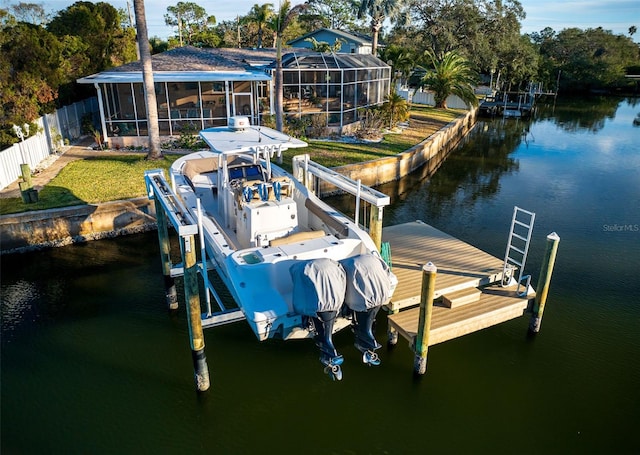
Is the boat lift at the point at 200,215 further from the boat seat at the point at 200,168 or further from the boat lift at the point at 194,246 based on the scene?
the boat seat at the point at 200,168

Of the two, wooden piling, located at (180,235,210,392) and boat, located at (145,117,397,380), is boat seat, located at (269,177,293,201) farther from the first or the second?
wooden piling, located at (180,235,210,392)

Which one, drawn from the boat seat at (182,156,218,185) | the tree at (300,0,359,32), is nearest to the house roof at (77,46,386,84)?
the boat seat at (182,156,218,185)

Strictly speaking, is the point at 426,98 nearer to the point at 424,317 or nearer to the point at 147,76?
the point at 147,76

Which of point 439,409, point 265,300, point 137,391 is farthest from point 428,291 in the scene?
point 137,391

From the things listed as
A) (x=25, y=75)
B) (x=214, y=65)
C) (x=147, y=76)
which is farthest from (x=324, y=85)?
(x=25, y=75)

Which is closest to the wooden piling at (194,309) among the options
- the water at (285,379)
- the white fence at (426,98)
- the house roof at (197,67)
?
the water at (285,379)

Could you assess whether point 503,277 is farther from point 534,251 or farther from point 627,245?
point 627,245
